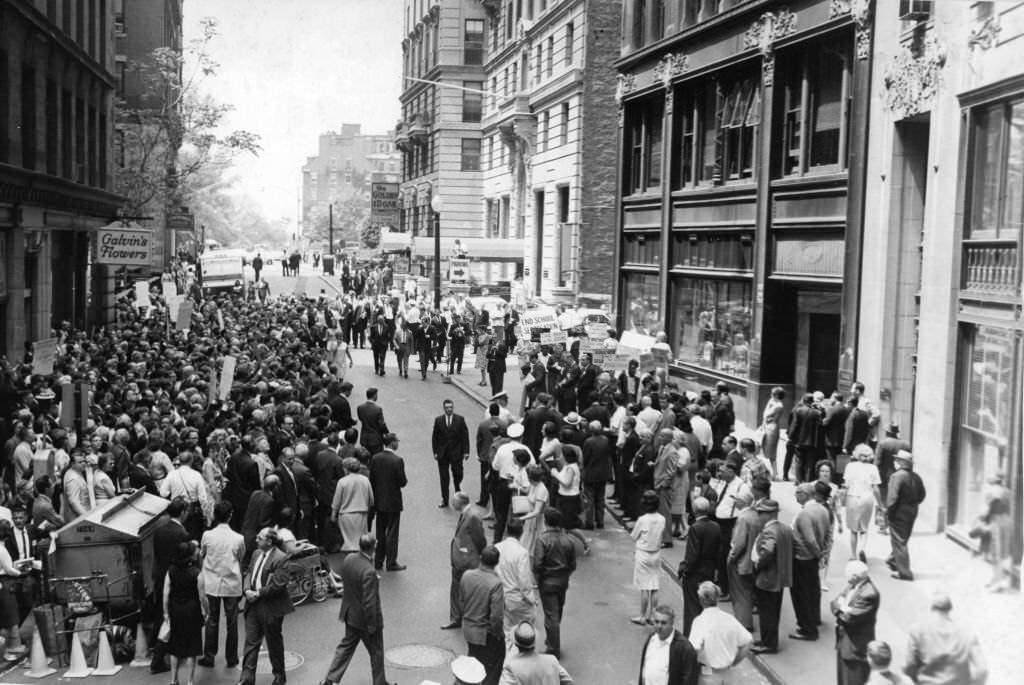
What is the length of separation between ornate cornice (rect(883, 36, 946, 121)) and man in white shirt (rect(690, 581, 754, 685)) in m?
11.1

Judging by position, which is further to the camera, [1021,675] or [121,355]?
[121,355]

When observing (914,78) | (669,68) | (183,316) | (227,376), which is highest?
(669,68)

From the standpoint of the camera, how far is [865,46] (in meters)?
21.4

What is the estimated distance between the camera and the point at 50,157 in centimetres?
3014

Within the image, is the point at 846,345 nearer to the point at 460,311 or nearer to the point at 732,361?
the point at 732,361

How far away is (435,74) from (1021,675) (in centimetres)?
6009

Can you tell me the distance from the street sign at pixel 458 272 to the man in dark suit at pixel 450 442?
75.4ft

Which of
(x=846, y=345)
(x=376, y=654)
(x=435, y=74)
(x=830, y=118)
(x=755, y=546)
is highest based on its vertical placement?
(x=435, y=74)

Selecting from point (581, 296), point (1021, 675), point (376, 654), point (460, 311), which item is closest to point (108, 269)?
point (460, 311)

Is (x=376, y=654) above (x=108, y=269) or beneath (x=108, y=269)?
beneath

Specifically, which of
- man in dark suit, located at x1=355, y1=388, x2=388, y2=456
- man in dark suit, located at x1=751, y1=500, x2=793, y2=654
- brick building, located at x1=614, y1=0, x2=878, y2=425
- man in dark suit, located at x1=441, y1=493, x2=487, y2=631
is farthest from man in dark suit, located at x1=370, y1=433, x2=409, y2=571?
brick building, located at x1=614, y1=0, x2=878, y2=425

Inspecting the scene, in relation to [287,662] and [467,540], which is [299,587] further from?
[467,540]

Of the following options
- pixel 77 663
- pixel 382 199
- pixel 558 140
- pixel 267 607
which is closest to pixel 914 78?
pixel 267 607

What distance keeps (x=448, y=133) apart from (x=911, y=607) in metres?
59.5
